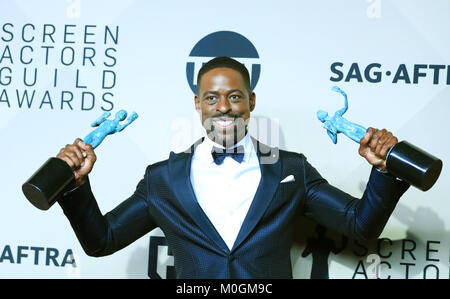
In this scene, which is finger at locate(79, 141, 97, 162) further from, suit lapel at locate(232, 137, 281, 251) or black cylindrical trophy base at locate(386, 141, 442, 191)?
black cylindrical trophy base at locate(386, 141, 442, 191)

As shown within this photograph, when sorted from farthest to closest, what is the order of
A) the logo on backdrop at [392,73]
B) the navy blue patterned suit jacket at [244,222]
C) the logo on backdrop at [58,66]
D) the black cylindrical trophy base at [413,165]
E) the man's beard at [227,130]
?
1. the logo on backdrop at [58,66]
2. the logo on backdrop at [392,73]
3. the man's beard at [227,130]
4. the navy blue patterned suit jacket at [244,222]
5. the black cylindrical trophy base at [413,165]

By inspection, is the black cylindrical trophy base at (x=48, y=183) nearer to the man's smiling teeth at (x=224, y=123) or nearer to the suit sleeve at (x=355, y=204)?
the man's smiling teeth at (x=224, y=123)

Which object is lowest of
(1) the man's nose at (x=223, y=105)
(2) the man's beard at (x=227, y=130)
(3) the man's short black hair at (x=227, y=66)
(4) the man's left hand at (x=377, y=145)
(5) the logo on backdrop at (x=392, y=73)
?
(4) the man's left hand at (x=377, y=145)

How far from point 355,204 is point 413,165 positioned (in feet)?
1.07

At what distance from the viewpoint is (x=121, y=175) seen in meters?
2.23

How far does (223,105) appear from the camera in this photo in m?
1.80

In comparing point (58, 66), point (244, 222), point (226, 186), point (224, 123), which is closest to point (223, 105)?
point (224, 123)

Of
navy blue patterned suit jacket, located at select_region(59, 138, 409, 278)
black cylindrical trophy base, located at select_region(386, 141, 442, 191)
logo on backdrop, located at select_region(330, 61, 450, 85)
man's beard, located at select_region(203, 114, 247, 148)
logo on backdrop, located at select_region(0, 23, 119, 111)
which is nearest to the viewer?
black cylindrical trophy base, located at select_region(386, 141, 442, 191)

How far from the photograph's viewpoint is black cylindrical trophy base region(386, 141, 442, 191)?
1495 millimetres

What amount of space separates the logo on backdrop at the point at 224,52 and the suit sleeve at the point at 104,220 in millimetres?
491

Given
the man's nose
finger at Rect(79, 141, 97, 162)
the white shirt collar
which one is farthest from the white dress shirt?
finger at Rect(79, 141, 97, 162)

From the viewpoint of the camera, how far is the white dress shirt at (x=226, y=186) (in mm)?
1800

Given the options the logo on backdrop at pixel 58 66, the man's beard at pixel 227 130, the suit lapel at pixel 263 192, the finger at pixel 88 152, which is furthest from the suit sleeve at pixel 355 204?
the logo on backdrop at pixel 58 66
